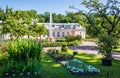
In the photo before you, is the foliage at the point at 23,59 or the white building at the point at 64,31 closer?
the foliage at the point at 23,59

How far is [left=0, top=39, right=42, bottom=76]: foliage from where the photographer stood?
18234 millimetres

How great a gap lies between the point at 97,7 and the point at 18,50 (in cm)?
2008

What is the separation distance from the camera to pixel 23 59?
19734mm

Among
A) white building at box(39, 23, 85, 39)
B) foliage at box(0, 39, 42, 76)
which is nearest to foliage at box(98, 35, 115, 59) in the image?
foliage at box(0, 39, 42, 76)

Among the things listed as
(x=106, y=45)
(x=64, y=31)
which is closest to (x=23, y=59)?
(x=106, y=45)

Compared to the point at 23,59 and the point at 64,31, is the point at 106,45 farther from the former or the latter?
the point at 64,31

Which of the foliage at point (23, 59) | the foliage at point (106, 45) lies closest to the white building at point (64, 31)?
the foliage at point (106, 45)

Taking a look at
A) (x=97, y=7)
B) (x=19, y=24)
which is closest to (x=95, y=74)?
(x=97, y=7)

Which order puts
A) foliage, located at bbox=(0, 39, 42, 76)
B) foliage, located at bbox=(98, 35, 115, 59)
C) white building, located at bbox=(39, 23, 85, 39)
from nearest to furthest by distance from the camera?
foliage, located at bbox=(0, 39, 42, 76), foliage, located at bbox=(98, 35, 115, 59), white building, located at bbox=(39, 23, 85, 39)

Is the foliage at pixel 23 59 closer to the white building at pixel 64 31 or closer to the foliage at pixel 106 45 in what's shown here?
the foliage at pixel 106 45

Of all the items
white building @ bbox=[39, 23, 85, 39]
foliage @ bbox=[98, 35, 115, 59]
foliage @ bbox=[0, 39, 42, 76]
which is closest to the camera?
foliage @ bbox=[0, 39, 42, 76]

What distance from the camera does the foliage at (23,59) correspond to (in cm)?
1823

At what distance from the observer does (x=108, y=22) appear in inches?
1540

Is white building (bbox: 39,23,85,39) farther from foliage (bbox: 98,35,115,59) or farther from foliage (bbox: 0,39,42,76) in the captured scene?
foliage (bbox: 0,39,42,76)
